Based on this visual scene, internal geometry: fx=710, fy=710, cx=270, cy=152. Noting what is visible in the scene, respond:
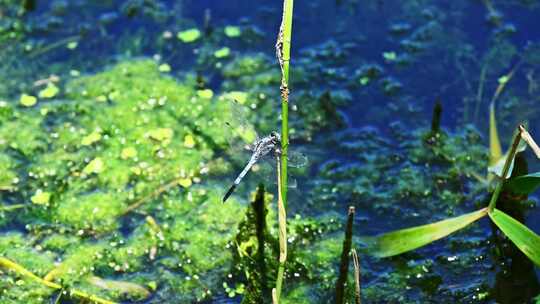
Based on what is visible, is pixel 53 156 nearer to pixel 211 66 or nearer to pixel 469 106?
Result: pixel 211 66

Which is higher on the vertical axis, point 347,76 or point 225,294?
point 347,76

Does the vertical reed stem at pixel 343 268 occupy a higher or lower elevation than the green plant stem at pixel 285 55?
lower

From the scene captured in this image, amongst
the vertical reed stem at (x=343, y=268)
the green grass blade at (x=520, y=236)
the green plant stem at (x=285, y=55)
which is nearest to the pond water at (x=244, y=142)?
the vertical reed stem at (x=343, y=268)

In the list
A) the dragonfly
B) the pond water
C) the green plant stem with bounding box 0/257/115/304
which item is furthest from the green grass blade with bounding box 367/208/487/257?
the green plant stem with bounding box 0/257/115/304

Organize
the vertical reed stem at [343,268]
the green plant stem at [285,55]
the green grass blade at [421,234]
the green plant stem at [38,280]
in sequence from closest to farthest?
the green plant stem at [285,55] < the vertical reed stem at [343,268] < the green grass blade at [421,234] < the green plant stem at [38,280]

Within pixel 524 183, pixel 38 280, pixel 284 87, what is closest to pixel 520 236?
pixel 524 183

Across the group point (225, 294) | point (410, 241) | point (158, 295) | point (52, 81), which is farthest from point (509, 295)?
point (52, 81)

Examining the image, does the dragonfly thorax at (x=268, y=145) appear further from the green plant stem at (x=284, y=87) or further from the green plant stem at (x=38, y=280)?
the green plant stem at (x=38, y=280)
